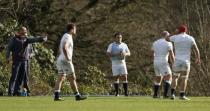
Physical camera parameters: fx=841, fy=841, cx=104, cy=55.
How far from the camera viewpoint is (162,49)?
25406 millimetres

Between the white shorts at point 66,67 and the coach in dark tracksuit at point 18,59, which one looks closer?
the white shorts at point 66,67

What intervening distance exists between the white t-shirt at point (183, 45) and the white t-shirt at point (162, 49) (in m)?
1.50

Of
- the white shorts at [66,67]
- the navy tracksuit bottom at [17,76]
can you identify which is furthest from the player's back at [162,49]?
the navy tracksuit bottom at [17,76]

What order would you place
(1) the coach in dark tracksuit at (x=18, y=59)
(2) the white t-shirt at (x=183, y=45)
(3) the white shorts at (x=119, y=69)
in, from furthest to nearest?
(3) the white shorts at (x=119, y=69) < (1) the coach in dark tracksuit at (x=18, y=59) < (2) the white t-shirt at (x=183, y=45)

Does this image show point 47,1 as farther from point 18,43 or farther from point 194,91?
point 18,43

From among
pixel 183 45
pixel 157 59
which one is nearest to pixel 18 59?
pixel 157 59

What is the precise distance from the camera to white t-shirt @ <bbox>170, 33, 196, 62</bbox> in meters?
23.5

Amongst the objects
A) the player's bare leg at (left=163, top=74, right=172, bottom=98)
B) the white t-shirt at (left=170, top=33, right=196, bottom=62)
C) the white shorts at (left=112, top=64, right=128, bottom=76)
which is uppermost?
the white t-shirt at (left=170, top=33, right=196, bottom=62)

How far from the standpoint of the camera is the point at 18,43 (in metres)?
27.2

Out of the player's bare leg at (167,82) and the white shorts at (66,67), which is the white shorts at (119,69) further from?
the white shorts at (66,67)

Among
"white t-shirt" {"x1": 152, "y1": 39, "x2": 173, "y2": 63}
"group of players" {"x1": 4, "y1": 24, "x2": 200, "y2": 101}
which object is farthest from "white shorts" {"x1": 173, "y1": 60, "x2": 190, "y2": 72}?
"white t-shirt" {"x1": 152, "y1": 39, "x2": 173, "y2": 63}

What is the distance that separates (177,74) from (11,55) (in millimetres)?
7084

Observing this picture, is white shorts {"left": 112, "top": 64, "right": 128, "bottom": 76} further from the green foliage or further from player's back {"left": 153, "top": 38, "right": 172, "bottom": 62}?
the green foliage

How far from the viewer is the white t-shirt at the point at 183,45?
2352 cm
